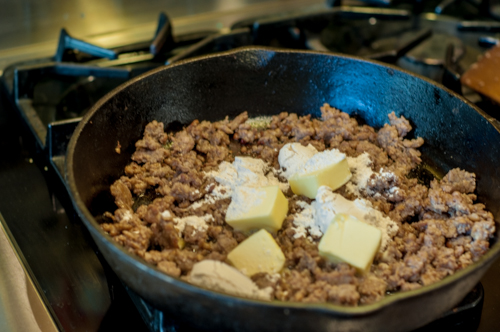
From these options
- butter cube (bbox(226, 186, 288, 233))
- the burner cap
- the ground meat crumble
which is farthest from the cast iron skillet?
the burner cap

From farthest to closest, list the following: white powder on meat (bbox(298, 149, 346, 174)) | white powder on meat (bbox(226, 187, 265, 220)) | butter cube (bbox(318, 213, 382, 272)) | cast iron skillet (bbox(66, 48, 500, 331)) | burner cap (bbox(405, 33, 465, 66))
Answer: burner cap (bbox(405, 33, 465, 66)) < white powder on meat (bbox(298, 149, 346, 174)) < white powder on meat (bbox(226, 187, 265, 220)) < butter cube (bbox(318, 213, 382, 272)) < cast iron skillet (bbox(66, 48, 500, 331))

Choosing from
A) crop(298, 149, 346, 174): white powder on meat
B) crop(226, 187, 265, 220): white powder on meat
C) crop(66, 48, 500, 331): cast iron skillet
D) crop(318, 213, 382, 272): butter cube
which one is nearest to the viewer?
crop(66, 48, 500, 331): cast iron skillet

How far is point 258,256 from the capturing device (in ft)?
3.05

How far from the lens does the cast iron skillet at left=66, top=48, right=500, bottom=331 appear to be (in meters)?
0.70

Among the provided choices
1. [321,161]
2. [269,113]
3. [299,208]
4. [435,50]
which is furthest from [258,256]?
[435,50]

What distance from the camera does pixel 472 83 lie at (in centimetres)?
154

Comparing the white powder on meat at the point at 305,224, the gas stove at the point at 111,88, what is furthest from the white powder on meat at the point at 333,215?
the gas stove at the point at 111,88

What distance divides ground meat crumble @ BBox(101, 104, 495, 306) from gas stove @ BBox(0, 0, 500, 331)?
113 millimetres

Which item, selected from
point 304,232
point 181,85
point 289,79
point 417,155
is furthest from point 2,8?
point 417,155

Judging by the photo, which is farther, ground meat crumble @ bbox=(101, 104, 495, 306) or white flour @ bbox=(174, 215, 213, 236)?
white flour @ bbox=(174, 215, 213, 236)

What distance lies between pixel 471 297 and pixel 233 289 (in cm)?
50

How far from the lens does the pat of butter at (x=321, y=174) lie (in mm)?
1098

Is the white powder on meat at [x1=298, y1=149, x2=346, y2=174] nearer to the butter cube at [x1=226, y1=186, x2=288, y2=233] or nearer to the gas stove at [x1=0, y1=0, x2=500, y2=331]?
the butter cube at [x1=226, y1=186, x2=288, y2=233]

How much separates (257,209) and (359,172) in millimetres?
338
